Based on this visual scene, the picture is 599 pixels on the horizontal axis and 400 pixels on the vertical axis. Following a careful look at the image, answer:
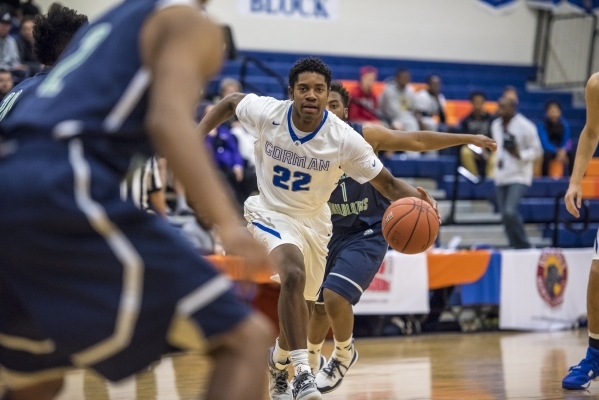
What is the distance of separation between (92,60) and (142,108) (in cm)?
19

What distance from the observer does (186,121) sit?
2.22 metres

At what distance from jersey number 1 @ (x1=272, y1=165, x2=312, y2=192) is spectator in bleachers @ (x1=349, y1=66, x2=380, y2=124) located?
6.54m

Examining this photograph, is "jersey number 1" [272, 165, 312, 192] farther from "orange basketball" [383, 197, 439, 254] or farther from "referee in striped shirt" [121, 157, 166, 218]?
"referee in striped shirt" [121, 157, 166, 218]

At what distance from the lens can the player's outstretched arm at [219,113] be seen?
5109 mm

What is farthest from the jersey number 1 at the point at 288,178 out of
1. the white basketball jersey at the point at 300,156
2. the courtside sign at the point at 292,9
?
the courtside sign at the point at 292,9

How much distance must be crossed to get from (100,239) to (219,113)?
3015 mm

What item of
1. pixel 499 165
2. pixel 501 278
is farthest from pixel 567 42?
pixel 501 278

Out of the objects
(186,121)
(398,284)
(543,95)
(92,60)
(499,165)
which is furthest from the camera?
(543,95)

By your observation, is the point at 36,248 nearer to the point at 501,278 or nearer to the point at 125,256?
the point at 125,256

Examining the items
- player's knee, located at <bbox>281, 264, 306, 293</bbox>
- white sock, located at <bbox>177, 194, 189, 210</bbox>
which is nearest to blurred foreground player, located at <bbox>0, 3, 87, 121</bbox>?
player's knee, located at <bbox>281, 264, 306, 293</bbox>

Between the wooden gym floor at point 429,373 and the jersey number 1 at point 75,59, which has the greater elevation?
the jersey number 1 at point 75,59

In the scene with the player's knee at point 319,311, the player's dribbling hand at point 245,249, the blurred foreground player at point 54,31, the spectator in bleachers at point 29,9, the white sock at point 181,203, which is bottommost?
the player's knee at point 319,311

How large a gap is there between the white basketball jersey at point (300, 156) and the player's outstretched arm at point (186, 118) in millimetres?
2826

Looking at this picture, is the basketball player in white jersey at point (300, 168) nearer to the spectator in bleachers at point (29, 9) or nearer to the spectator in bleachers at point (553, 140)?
the spectator in bleachers at point (29, 9)
